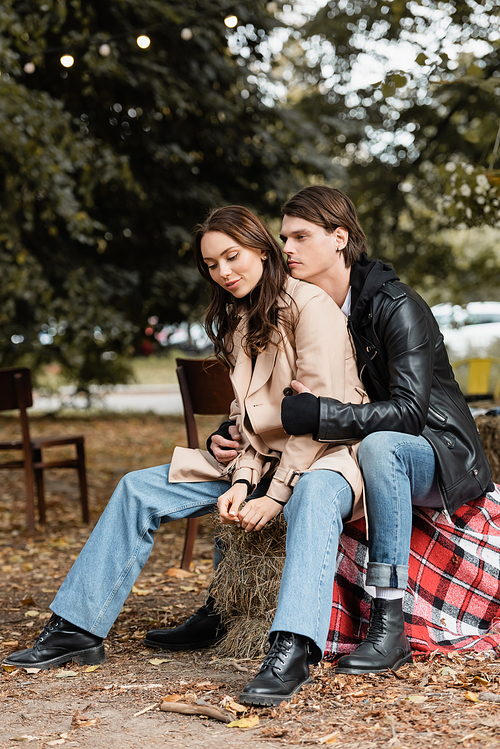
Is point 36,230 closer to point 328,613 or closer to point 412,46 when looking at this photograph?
point 412,46

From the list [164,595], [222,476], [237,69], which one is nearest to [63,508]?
[164,595]

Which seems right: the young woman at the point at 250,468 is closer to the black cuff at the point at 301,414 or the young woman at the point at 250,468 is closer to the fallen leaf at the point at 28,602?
the black cuff at the point at 301,414

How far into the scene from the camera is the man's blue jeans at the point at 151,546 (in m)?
2.31

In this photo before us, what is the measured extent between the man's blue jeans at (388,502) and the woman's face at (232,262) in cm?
74

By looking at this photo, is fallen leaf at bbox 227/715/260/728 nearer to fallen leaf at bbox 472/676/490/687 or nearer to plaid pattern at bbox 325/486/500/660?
plaid pattern at bbox 325/486/500/660

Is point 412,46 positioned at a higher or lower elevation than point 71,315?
higher

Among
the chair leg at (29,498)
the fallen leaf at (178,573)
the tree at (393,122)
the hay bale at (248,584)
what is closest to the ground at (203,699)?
the hay bale at (248,584)

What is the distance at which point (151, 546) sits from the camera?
278 cm

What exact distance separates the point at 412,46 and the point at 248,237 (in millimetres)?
8159

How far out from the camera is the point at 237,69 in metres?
10.1

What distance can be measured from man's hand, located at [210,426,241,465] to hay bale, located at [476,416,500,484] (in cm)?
199

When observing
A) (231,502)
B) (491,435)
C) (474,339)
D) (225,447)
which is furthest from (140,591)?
(474,339)

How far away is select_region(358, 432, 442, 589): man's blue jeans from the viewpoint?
2498 mm

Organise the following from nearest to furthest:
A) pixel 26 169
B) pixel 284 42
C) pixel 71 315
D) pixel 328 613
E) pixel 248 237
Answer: pixel 328 613
pixel 248 237
pixel 26 169
pixel 71 315
pixel 284 42
